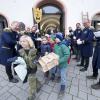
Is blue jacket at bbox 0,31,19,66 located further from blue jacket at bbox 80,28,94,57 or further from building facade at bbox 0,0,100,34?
building facade at bbox 0,0,100,34

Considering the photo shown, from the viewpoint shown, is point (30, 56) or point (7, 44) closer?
point (30, 56)

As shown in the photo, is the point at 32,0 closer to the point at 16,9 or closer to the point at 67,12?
the point at 16,9

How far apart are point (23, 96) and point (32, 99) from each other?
0.46m

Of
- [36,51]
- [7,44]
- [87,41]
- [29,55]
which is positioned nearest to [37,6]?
[87,41]

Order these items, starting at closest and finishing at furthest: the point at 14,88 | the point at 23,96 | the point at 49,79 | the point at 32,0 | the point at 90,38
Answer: the point at 23,96, the point at 14,88, the point at 49,79, the point at 90,38, the point at 32,0

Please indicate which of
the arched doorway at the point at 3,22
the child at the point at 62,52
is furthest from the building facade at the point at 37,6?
the child at the point at 62,52

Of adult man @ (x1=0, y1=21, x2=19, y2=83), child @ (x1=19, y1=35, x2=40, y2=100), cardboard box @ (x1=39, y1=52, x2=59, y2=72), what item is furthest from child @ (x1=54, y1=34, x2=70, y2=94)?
adult man @ (x1=0, y1=21, x2=19, y2=83)

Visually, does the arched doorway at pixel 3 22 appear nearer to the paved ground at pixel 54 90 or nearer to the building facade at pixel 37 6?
the building facade at pixel 37 6

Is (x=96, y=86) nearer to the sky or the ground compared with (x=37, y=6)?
nearer to the ground

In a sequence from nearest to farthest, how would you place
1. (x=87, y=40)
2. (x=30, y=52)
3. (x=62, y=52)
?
(x=30, y=52), (x=62, y=52), (x=87, y=40)

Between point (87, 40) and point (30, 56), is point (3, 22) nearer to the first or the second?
point (87, 40)

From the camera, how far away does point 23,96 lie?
14.1 ft

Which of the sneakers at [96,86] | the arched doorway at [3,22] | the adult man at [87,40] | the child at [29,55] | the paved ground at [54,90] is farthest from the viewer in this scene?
the arched doorway at [3,22]

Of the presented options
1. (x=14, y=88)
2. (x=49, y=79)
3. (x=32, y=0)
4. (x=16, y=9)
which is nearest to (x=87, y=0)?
(x=32, y=0)
